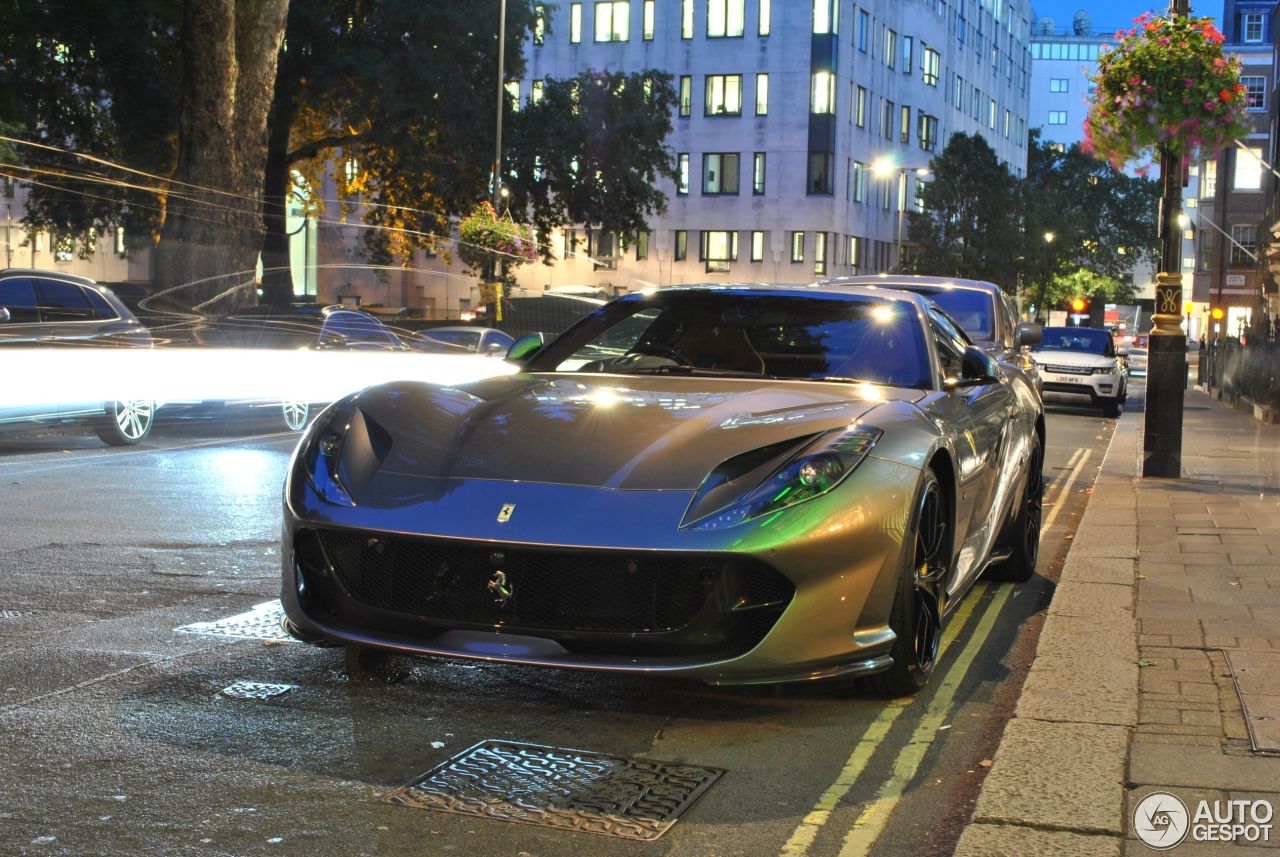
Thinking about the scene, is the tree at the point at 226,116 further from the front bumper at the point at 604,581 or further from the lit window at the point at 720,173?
the lit window at the point at 720,173

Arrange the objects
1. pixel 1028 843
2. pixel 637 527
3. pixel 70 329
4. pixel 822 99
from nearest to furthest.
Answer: pixel 1028 843 → pixel 637 527 → pixel 70 329 → pixel 822 99

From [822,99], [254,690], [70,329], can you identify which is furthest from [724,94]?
[254,690]

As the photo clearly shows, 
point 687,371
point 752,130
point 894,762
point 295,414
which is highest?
point 752,130

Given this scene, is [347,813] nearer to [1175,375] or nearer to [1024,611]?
[1024,611]

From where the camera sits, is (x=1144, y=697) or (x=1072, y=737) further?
(x=1144, y=697)

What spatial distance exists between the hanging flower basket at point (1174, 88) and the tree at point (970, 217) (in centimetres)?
5885

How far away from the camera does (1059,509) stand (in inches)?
468

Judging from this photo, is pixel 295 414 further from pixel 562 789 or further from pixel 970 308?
pixel 562 789

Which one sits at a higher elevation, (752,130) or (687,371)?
(752,130)

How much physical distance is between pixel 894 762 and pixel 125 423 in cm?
1170

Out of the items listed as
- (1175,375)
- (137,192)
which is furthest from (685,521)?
(137,192)

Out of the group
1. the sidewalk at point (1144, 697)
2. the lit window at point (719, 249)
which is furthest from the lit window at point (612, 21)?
the sidewalk at point (1144, 697)

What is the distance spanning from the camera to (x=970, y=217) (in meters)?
72.8

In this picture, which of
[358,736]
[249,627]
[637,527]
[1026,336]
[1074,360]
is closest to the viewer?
[637,527]
